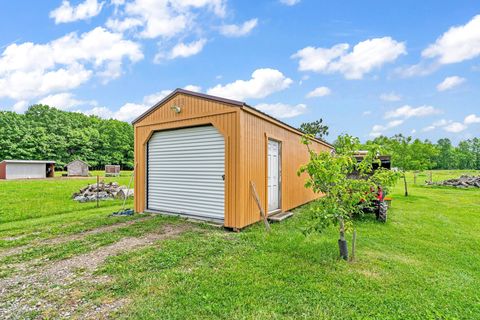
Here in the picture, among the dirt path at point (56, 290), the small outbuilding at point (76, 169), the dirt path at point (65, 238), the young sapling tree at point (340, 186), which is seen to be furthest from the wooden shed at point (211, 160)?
the small outbuilding at point (76, 169)

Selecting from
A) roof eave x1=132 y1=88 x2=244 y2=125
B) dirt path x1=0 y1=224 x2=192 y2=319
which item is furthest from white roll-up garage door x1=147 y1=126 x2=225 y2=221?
dirt path x1=0 y1=224 x2=192 y2=319

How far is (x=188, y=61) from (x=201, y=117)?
806 centimetres

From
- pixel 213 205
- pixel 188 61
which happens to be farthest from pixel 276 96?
pixel 213 205

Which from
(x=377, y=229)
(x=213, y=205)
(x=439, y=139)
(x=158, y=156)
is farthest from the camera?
(x=439, y=139)

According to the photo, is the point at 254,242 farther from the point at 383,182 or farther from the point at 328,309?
the point at 383,182

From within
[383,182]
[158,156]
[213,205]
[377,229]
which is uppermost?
[158,156]

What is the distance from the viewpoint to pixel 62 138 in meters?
38.8

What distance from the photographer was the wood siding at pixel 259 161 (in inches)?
221

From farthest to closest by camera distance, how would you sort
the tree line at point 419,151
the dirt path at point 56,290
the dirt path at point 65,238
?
the tree line at point 419,151 < the dirt path at point 65,238 < the dirt path at point 56,290

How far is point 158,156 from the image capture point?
7504mm

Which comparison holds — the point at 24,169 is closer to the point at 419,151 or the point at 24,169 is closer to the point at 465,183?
the point at 419,151

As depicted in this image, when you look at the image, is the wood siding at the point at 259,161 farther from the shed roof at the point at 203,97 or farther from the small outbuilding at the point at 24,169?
the small outbuilding at the point at 24,169

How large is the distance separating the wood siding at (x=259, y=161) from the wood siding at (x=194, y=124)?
0.66 feet

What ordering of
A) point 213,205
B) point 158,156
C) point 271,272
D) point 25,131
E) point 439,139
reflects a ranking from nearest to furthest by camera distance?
point 271,272, point 213,205, point 158,156, point 25,131, point 439,139
